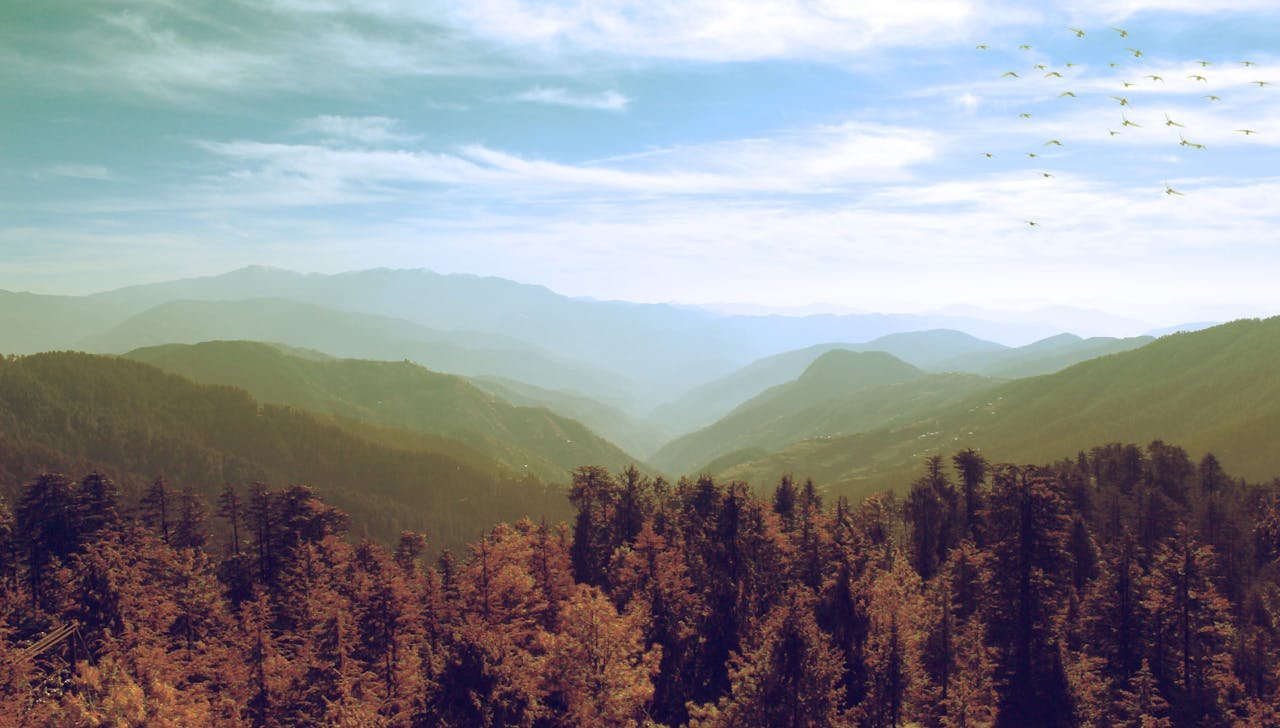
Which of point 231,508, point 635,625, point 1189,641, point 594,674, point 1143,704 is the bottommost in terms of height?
point 1143,704

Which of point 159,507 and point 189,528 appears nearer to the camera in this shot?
point 189,528

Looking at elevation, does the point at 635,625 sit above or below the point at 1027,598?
below

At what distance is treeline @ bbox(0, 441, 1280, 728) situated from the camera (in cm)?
3553

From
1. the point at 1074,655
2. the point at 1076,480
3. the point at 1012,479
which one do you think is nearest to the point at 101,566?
the point at 1012,479

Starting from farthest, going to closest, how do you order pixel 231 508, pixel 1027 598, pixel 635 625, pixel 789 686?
pixel 231 508 → pixel 635 625 → pixel 1027 598 → pixel 789 686

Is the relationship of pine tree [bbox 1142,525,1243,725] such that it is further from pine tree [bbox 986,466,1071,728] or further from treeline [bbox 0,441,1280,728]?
pine tree [bbox 986,466,1071,728]

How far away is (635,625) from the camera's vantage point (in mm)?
47312

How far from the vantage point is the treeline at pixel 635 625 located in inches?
1399

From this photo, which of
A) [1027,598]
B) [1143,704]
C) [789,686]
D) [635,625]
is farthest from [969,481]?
[789,686]

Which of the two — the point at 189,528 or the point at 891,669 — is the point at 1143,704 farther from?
the point at 189,528

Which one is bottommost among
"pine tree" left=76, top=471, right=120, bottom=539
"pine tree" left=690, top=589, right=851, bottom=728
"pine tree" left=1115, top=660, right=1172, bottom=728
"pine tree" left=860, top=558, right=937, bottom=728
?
"pine tree" left=1115, top=660, right=1172, bottom=728

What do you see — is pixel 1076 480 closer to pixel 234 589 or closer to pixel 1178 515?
pixel 1178 515

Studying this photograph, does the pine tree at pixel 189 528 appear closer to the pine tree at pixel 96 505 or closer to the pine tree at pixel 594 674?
the pine tree at pixel 96 505

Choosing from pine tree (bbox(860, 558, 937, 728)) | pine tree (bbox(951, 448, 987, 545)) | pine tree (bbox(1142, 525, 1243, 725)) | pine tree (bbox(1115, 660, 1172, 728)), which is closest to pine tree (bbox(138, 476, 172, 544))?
pine tree (bbox(860, 558, 937, 728))
